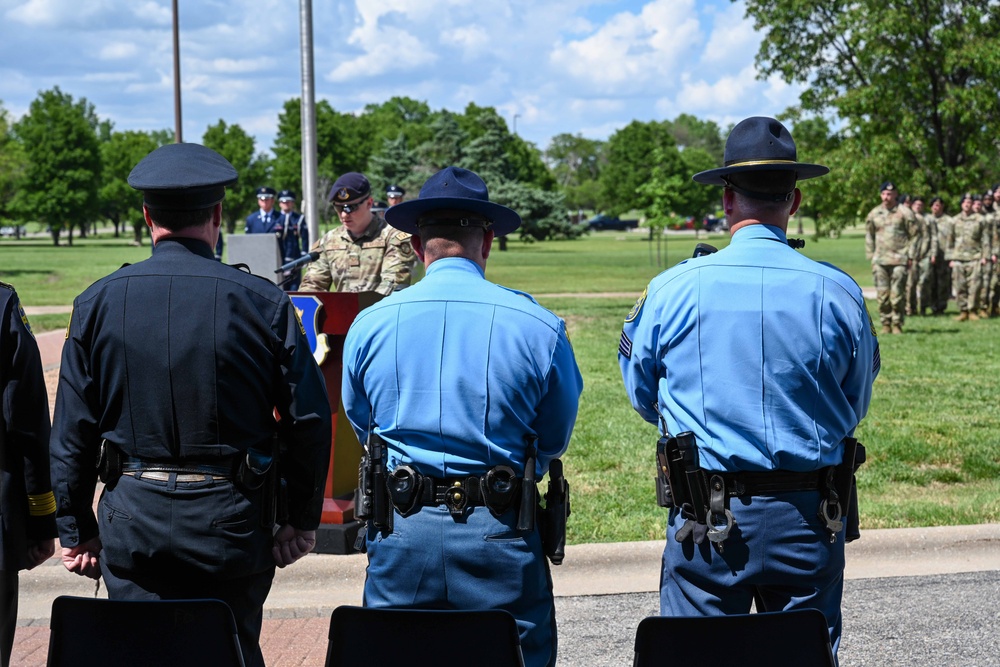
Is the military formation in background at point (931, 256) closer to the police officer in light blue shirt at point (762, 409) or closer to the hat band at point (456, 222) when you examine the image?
the police officer in light blue shirt at point (762, 409)

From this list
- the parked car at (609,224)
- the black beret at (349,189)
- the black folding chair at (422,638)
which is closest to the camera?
the black folding chair at (422,638)

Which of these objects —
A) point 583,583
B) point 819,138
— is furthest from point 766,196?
point 819,138

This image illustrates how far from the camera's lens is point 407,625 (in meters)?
2.49

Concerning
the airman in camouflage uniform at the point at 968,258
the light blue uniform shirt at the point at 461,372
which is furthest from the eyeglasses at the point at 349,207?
the airman in camouflage uniform at the point at 968,258

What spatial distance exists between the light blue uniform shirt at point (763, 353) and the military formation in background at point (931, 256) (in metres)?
14.4

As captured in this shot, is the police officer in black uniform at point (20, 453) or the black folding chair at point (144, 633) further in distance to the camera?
the police officer in black uniform at point (20, 453)

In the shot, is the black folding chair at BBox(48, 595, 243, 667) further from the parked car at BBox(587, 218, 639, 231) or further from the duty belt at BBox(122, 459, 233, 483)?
the parked car at BBox(587, 218, 639, 231)

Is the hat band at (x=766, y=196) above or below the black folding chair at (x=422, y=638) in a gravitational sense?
above

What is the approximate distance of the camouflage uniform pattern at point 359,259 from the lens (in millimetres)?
8656

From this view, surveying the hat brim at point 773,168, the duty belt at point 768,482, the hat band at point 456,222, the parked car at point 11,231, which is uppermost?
the hat brim at point 773,168

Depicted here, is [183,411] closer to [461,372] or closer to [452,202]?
[461,372]

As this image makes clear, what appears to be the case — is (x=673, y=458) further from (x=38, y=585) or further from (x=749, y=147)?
(x=38, y=585)

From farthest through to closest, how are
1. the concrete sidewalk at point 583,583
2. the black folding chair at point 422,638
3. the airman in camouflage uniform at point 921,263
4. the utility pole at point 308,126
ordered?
the airman in camouflage uniform at point 921,263 → the utility pole at point 308,126 → the concrete sidewalk at point 583,583 → the black folding chair at point 422,638

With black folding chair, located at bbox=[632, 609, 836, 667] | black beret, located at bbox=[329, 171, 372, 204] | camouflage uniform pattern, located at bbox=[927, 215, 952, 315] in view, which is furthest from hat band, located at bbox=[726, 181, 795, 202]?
camouflage uniform pattern, located at bbox=[927, 215, 952, 315]
